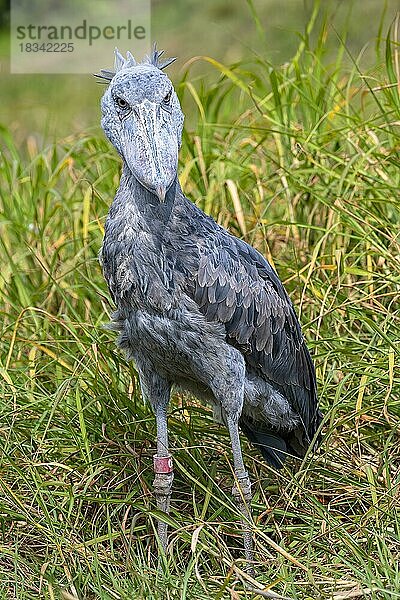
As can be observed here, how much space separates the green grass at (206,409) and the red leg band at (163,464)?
0.10 m

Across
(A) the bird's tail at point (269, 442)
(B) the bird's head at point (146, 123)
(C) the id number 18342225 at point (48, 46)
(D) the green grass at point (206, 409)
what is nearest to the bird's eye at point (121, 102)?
(B) the bird's head at point (146, 123)

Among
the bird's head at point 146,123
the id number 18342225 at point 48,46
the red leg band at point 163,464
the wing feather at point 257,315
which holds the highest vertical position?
the id number 18342225 at point 48,46

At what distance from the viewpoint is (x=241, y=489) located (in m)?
2.95

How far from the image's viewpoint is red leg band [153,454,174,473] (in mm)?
3047

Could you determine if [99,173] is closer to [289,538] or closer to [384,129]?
[384,129]

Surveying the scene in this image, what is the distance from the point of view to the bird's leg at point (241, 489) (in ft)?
9.52

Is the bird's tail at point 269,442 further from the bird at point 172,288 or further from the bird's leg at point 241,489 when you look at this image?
the bird's leg at point 241,489

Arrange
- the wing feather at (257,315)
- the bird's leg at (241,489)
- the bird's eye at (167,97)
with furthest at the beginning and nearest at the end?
the bird's leg at (241,489)
the wing feather at (257,315)
the bird's eye at (167,97)

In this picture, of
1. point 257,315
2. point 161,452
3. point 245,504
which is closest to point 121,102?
point 257,315

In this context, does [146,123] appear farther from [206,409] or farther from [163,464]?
[206,409]

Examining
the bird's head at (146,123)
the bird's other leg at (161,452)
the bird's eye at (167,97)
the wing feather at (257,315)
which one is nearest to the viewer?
the bird's head at (146,123)

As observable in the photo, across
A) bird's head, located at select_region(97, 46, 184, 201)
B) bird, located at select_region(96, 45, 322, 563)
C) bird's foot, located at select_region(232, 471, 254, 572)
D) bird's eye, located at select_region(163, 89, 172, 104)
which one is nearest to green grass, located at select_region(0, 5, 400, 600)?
bird's foot, located at select_region(232, 471, 254, 572)

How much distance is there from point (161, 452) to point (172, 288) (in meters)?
0.61

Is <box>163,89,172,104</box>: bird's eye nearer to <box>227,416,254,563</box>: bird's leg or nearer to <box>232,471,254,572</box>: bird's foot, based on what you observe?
<box>227,416,254,563</box>: bird's leg
